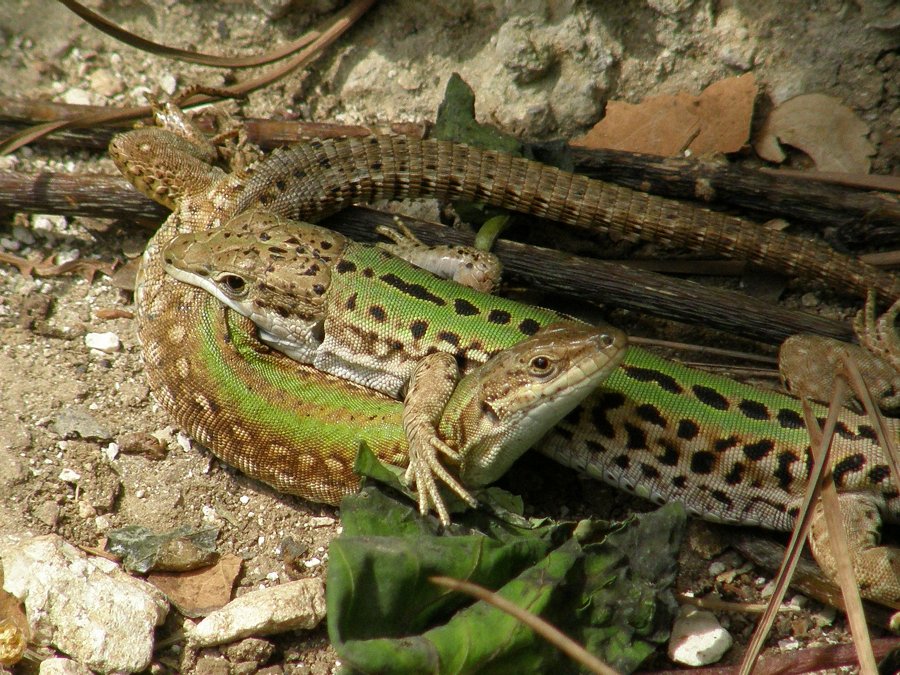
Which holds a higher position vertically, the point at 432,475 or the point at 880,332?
the point at 880,332

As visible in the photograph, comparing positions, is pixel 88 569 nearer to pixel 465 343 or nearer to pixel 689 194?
pixel 465 343

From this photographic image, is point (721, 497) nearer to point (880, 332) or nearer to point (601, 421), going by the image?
point (601, 421)

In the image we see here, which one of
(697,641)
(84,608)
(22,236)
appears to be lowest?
(84,608)

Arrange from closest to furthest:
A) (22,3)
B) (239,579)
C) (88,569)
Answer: (88,569) < (239,579) < (22,3)

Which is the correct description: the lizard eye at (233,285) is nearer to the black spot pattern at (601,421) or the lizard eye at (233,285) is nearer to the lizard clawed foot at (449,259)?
the lizard clawed foot at (449,259)

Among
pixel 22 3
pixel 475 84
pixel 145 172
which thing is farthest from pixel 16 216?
pixel 475 84

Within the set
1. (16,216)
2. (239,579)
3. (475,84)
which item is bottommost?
(239,579)

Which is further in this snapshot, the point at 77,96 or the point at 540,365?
the point at 77,96

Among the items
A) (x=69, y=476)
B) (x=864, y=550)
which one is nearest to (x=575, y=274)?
(x=864, y=550)

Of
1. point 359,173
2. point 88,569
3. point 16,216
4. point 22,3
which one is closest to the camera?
point 88,569
